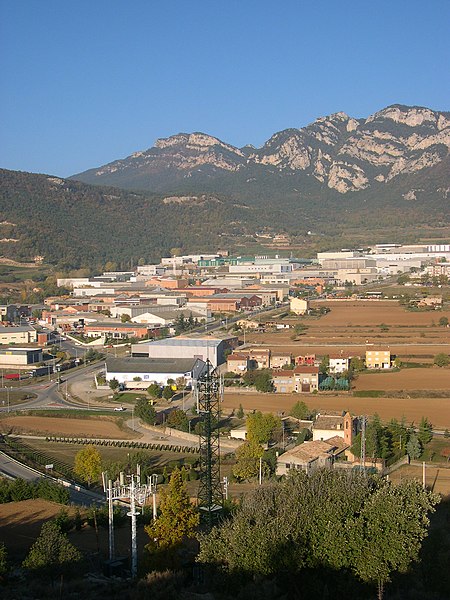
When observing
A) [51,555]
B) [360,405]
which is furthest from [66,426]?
[51,555]

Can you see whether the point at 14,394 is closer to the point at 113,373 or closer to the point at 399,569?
the point at 113,373

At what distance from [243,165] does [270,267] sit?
68121mm

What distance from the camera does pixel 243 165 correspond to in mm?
117312

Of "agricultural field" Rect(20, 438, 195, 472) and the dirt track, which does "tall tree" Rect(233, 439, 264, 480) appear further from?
the dirt track

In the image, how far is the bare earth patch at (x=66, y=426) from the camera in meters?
15.7

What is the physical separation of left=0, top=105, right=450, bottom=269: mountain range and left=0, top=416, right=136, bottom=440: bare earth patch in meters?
37.4

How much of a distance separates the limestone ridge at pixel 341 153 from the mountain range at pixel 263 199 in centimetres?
16

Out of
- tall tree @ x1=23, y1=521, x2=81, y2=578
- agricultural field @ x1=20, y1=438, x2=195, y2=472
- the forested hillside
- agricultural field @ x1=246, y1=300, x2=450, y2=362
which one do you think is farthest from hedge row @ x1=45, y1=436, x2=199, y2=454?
A: the forested hillside

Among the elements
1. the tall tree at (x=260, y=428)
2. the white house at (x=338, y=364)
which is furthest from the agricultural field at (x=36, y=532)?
the white house at (x=338, y=364)

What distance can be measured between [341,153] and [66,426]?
307ft

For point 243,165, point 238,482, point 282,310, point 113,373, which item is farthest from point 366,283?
point 243,165

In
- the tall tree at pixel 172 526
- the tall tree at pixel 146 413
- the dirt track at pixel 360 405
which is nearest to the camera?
the tall tree at pixel 172 526

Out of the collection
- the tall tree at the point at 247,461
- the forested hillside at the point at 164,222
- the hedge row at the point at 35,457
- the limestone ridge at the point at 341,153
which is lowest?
the hedge row at the point at 35,457

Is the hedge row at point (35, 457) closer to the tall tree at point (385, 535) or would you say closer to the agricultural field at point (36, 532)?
the agricultural field at point (36, 532)
